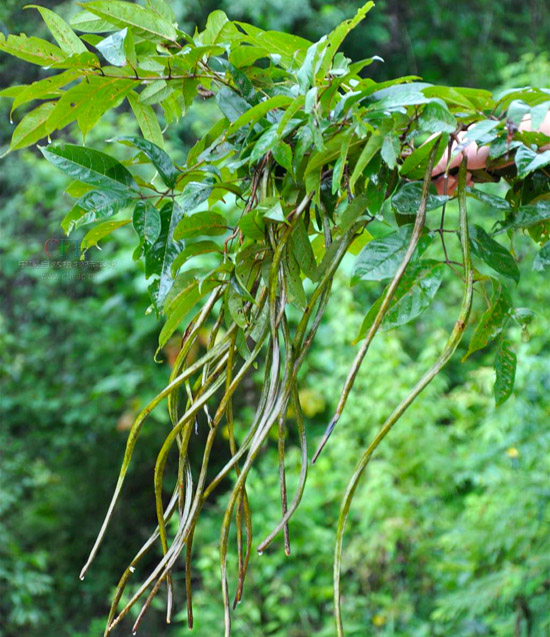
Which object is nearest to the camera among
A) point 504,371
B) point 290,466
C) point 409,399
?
point 409,399

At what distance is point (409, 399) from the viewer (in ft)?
0.89

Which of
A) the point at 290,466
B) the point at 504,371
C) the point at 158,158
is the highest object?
the point at 158,158

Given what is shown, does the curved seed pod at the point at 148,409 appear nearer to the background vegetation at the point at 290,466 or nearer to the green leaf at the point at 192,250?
the green leaf at the point at 192,250

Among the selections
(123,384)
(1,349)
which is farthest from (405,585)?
(1,349)

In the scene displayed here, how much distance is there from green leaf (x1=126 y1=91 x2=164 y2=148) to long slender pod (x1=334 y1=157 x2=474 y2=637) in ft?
0.57

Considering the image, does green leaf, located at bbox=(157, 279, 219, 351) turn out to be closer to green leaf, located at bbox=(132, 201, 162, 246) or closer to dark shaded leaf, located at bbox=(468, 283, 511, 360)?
green leaf, located at bbox=(132, 201, 162, 246)

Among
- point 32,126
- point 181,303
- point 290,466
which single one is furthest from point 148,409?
point 290,466

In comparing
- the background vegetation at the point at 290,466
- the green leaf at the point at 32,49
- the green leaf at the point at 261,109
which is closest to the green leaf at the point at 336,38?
the green leaf at the point at 261,109

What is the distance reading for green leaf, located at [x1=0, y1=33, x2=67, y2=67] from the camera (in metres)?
0.34

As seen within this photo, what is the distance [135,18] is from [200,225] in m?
0.10

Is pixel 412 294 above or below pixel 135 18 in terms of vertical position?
below

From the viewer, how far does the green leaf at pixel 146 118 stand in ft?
1.25

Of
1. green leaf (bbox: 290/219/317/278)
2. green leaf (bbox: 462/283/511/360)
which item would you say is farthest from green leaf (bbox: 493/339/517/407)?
green leaf (bbox: 290/219/317/278)

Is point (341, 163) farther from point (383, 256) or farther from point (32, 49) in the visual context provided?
point (32, 49)
